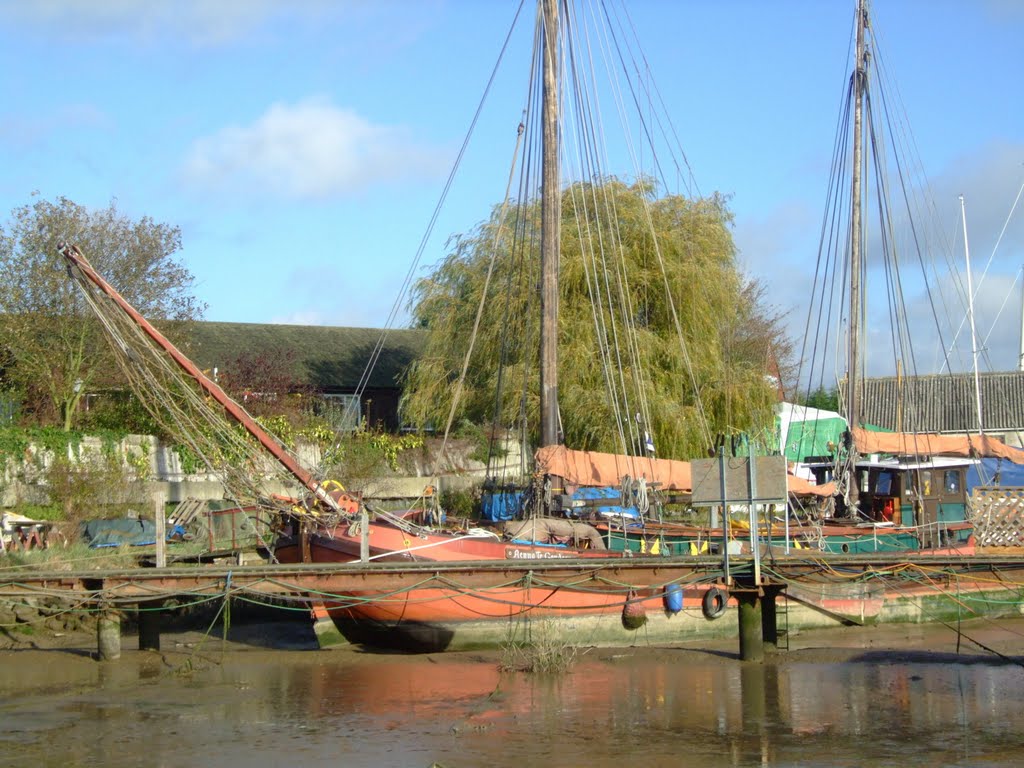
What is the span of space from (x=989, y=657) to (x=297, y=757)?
480 inches

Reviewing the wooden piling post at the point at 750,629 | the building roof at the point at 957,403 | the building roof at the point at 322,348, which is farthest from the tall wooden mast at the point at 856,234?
the building roof at the point at 957,403

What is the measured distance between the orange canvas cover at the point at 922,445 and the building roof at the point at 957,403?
78.7 ft

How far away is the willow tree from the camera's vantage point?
3228cm

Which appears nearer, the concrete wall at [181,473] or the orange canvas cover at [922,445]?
the orange canvas cover at [922,445]

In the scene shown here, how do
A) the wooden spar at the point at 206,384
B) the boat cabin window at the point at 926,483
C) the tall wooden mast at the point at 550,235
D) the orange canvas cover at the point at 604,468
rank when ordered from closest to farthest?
1. the wooden spar at the point at 206,384
2. the orange canvas cover at the point at 604,468
3. the tall wooden mast at the point at 550,235
4. the boat cabin window at the point at 926,483

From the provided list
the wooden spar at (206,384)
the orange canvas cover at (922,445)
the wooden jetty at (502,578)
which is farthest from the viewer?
the orange canvas cover at (922,445)

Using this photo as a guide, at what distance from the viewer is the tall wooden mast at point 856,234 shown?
2931 centimetres

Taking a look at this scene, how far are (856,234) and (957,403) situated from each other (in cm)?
2875

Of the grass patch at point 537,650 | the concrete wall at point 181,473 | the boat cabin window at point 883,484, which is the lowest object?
the grass patch at point 537,650

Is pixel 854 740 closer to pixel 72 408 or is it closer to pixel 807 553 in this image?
pixel 807 553

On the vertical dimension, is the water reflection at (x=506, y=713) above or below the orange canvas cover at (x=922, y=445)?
below

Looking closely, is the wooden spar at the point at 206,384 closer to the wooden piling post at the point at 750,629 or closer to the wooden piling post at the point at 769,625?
the wooden piling post at the point at 750,629

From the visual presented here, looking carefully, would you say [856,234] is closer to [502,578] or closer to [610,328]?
[610,328]

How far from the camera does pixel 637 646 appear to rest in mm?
20172
